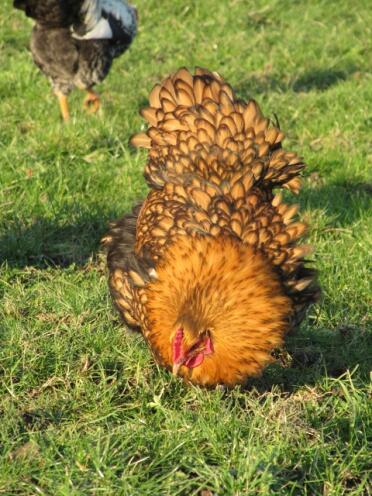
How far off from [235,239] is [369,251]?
1927 mm

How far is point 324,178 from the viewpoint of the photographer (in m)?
6.54

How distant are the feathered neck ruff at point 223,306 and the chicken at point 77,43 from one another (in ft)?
13.2

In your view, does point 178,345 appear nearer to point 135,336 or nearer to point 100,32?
point 135,336

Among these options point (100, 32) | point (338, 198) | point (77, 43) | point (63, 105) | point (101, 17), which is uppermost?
point (101, 17)

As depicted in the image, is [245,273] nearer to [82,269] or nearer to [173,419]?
[173,419]

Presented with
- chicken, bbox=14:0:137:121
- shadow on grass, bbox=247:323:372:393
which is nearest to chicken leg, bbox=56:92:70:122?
chicken, bbox=14:0:137:121

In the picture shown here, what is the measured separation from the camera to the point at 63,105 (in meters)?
7.45

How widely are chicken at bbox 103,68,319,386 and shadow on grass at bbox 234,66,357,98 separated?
4.07 m

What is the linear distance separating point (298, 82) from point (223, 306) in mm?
5632

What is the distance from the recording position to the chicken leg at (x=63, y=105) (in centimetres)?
733

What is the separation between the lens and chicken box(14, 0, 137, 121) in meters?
7.32

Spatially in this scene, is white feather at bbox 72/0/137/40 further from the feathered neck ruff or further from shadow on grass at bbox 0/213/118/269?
the feathered neck ruff

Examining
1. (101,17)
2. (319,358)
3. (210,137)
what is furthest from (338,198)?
(101,17)

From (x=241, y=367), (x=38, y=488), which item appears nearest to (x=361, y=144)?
(x=241, y=367)
